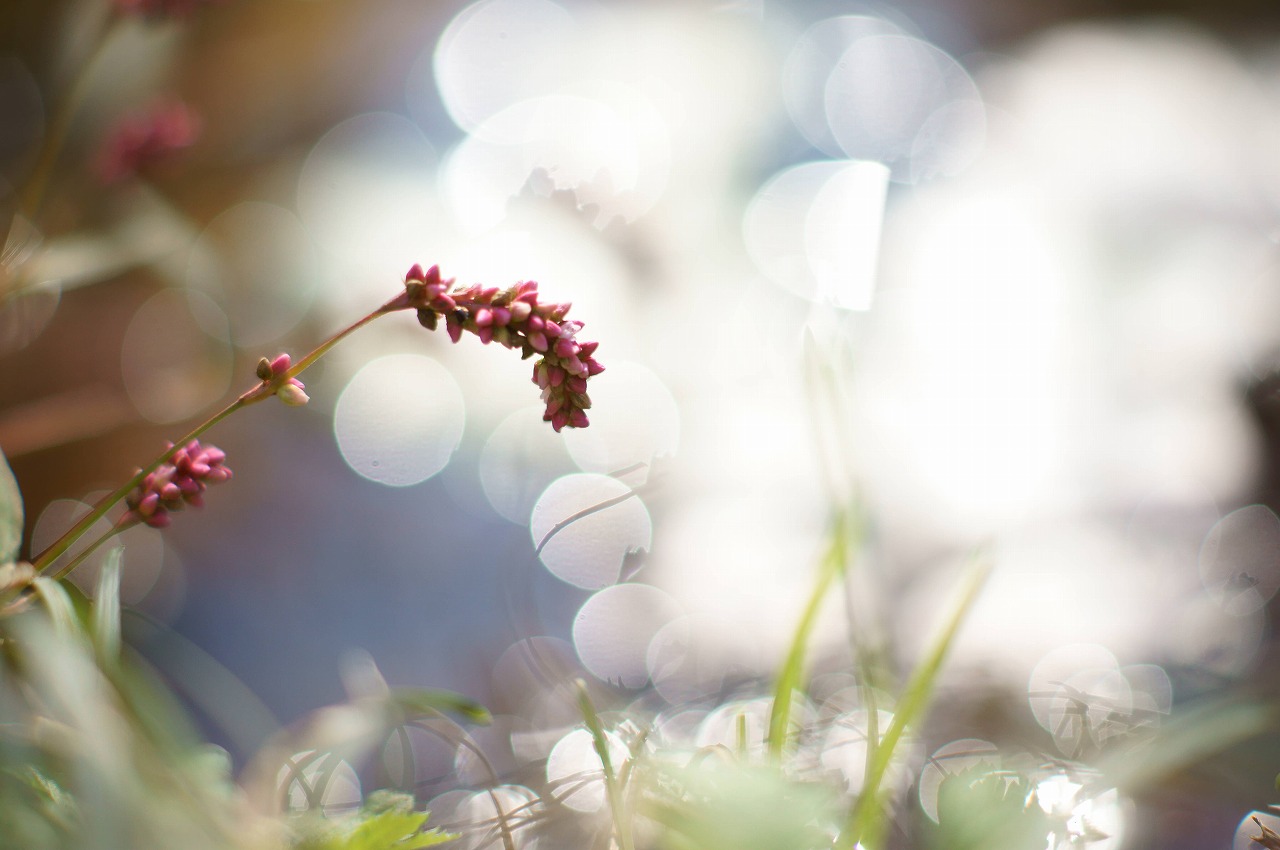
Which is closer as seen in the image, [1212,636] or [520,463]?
[1212,636]

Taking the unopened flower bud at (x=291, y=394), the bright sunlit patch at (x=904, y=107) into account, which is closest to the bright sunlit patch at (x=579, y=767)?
the unopened flower bud at (x=291, y=394)

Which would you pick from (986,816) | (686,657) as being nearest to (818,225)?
(686,657)

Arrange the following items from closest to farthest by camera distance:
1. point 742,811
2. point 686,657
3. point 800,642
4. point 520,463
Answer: point 742,811
point 800,642
point 686,657
point 520,463

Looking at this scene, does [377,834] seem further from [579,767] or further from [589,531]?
[589,531]

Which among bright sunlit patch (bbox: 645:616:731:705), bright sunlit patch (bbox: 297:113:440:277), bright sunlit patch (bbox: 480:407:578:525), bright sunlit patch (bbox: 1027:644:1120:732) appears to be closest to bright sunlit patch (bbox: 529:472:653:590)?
bright sunlit patch (bbox: 480:407:578:525)

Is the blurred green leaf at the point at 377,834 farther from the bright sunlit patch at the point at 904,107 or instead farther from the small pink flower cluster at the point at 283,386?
the bright sunlit patch at the point at 904,107

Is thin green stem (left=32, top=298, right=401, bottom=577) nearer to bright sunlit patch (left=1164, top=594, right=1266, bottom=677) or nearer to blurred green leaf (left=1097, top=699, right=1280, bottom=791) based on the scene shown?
blurred green leaf (left=1097, top=699, right=1280, bottom=791)

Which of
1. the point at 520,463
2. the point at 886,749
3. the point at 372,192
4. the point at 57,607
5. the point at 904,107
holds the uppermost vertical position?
the point at 372,192

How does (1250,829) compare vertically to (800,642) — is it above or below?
below

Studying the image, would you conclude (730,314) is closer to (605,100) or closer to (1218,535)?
(605,100)
